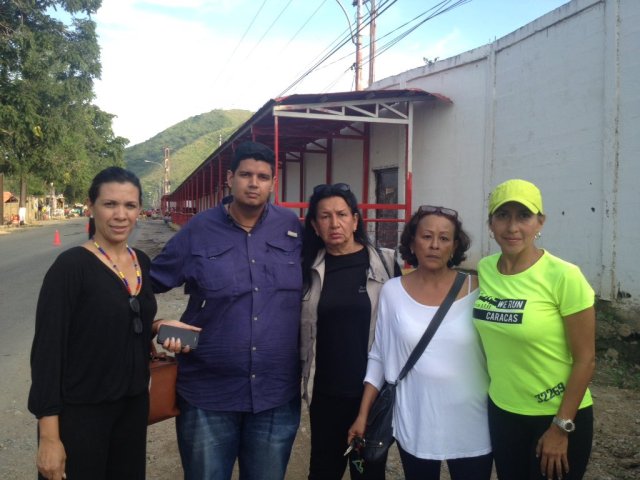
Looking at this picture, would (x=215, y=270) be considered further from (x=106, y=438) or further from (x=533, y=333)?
(x=533, y=333)

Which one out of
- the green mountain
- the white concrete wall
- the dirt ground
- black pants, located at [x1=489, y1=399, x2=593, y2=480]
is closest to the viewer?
black pants, located at [x1=489, y1=399, x2=593, y2=480]

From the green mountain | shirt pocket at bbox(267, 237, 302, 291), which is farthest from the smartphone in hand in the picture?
the green mountain

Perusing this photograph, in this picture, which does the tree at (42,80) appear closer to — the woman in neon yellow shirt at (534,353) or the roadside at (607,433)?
the roadside at (607,433)

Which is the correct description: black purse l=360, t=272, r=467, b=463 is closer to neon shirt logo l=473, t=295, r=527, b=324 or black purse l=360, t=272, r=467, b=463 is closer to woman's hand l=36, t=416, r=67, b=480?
neon shirt logo l=473, t=295, r=527, b=324

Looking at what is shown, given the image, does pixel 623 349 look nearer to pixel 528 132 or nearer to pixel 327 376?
pixel 528 132

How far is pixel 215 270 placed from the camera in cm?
215

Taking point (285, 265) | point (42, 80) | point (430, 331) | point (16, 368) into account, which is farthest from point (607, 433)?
point (42, 80)

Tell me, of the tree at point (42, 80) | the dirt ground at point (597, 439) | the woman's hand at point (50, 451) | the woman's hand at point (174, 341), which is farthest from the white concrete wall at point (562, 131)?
the tree at point (42, 80)

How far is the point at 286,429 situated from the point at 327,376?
29 centimetres

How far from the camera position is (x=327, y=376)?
2.29 m

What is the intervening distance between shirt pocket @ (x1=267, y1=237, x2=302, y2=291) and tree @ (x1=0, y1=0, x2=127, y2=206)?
2057cm

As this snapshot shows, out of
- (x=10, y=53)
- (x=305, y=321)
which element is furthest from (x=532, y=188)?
(x=10, y=53)

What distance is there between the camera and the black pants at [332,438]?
2.28 metres

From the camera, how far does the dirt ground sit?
127 inches
